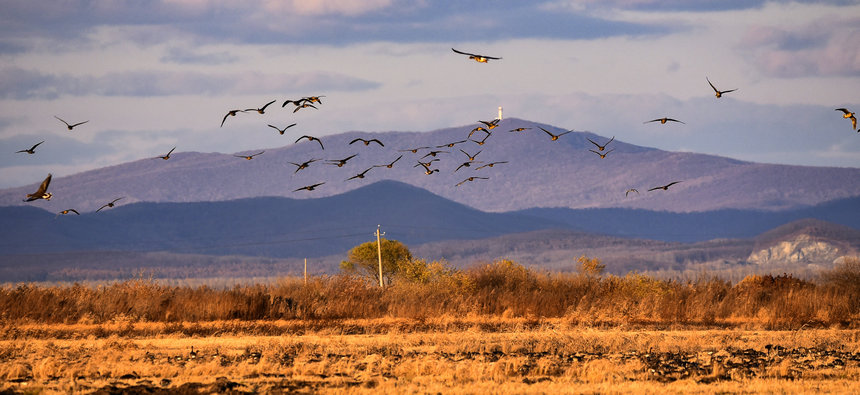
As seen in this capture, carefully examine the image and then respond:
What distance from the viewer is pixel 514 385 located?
22156mm

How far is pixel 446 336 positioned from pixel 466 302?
28.7ft

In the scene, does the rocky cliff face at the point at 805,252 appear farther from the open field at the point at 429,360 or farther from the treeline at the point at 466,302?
the open field at the point at 429,360

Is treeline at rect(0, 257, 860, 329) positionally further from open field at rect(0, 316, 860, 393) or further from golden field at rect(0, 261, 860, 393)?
open field at rect(0, 316, 860, 393)

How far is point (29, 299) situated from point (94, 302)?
2173 mm

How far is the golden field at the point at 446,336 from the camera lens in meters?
22.9

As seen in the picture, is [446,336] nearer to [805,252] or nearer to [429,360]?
[429,360]

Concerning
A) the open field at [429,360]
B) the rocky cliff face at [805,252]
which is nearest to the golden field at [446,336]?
the open field at [429,360]

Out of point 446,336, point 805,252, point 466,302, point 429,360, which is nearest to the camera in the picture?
point 429,360

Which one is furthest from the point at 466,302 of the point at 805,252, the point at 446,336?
the point at 805,252

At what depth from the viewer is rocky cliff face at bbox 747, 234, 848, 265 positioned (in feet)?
624

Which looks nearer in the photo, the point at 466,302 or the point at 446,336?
the point at 446,336

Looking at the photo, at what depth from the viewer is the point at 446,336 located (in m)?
33.2

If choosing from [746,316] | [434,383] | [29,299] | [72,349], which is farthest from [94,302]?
[746,316]

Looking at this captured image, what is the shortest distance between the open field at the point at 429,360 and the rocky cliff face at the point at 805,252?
16261 cm
